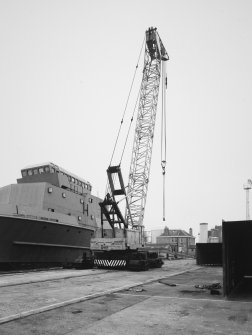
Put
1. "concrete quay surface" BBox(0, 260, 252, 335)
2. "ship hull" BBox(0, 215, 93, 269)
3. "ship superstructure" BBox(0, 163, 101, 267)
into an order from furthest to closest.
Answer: "ship superstructure" BBox(0, 163, 101, 267) < "ship hull" BBox(0, 215, 93, 269) < "concrete quay surface" BBox(0, 260, 252, 335)

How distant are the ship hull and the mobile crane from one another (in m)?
2.78

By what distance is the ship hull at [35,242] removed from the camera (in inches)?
780

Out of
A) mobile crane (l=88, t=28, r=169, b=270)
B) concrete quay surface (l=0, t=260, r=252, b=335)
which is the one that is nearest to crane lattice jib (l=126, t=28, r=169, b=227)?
mobile crane (l=88, t=28, r=169, b=270)

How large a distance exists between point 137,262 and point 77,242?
738cm

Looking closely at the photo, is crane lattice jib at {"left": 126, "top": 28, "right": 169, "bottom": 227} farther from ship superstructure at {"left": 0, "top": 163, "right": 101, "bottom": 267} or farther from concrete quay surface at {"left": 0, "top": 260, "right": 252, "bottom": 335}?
concrete quay surface at {"left": 0, "top": 260, "right": 252, "bottom": 335}

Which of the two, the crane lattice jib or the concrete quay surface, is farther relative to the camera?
the crane lattice jib

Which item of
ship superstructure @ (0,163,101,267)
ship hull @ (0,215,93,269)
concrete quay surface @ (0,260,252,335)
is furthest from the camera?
ship superstructure @ (0,163,101,267)

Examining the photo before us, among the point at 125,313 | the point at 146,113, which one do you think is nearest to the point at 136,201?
the point at 146,113

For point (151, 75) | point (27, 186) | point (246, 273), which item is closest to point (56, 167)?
point (27, 186)

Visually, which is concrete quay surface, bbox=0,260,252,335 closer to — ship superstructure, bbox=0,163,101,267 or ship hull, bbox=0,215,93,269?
ship hull, bbox=0,215,93,269

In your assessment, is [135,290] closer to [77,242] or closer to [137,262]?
[137,262]

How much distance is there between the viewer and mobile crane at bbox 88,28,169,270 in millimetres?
21859

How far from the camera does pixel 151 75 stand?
34.4 metres

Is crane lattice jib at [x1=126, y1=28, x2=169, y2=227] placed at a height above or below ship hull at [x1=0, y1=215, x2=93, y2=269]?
above
